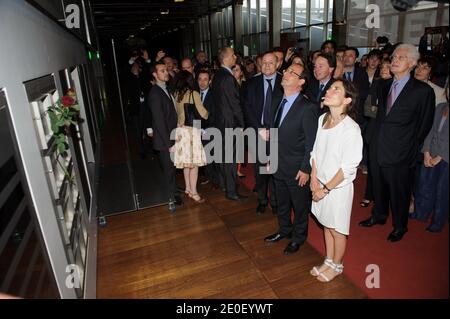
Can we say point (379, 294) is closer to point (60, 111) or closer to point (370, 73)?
point (60, 111)

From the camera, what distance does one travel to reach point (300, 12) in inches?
450

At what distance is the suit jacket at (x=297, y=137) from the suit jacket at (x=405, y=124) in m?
0.78

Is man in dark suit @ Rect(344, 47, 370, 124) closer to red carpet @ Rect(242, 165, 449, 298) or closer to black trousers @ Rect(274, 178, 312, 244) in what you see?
red carpet @ Rect(242, 165, 449, 298)

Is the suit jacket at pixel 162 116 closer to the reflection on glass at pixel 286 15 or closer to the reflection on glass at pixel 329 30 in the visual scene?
Result: the reflection on glass at pixel 329 30

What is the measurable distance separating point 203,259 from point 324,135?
162 centimetres

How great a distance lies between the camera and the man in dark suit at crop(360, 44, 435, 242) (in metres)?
2.67

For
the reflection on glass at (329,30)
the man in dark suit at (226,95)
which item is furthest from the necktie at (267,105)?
the reflection on glass at (329,30)

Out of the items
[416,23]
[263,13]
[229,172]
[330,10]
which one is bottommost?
[229,172]

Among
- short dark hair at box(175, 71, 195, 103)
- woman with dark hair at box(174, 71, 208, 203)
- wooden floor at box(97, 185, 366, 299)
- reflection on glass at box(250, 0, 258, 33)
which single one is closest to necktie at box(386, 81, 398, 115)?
wooden floor at box(97, 185, 366, 299)

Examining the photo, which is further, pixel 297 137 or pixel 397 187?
pixel 397 187

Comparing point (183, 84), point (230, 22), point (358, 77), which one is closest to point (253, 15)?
point (230, 22)

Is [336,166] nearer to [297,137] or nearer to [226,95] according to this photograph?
[297,137]

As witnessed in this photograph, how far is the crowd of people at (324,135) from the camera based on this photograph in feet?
7.70

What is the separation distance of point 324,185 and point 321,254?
0.94m
